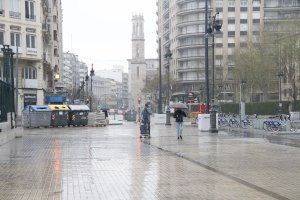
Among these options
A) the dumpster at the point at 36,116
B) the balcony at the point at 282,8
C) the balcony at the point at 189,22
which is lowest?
the dumpster at the point at 36,116

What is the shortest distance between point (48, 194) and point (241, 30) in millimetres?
110227

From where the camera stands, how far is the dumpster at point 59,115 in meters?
45.2

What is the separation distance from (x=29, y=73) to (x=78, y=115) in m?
14.7

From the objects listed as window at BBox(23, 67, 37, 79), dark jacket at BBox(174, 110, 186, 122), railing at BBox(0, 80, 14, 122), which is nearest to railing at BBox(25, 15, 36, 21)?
window at BBox(23, 67, 37, 79)

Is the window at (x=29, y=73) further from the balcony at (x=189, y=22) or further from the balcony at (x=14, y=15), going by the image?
the balcony at (x=189, y=22)

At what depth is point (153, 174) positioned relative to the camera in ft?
41.4

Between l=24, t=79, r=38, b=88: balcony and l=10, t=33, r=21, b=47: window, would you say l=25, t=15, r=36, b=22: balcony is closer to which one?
l=10, t=33, r=21, b=47: window

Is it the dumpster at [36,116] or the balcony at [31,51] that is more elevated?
the balcony at [31,51]

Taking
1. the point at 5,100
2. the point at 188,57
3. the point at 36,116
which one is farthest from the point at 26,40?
the point at 188,57

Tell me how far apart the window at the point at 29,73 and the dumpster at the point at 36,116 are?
14.4 metres

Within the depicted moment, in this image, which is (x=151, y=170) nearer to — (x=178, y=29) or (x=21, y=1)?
(x=21, y=1)

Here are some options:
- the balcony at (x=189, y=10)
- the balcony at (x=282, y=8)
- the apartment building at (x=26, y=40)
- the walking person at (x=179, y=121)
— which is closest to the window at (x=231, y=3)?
the balcony at (x=189, y=10)

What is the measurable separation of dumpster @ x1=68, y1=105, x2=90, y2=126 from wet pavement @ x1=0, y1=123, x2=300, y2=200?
87.6 feet

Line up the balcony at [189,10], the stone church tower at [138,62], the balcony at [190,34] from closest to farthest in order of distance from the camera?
1. the balcony at [189,10]
2. the balcony at [190,34]
3. the stone church tower at [138,62]
